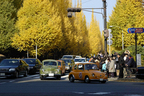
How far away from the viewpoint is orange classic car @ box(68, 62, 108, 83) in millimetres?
20281

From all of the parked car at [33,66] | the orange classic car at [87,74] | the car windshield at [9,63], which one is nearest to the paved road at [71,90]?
the orange classic car at [87,74]

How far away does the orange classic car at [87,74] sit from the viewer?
20.3 m

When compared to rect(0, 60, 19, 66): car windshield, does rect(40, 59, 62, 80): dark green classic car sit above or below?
below

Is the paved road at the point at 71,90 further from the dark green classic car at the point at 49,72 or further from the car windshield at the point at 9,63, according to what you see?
the car windshield at the point at 9,63

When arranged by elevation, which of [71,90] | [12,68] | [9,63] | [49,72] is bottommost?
[71,90]

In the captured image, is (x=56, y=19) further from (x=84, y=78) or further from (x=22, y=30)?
(x=84, y=78)

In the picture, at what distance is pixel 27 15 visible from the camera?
164 feet

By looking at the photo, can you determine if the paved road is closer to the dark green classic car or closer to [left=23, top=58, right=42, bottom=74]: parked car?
the dark green classic car

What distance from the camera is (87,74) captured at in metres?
20.6

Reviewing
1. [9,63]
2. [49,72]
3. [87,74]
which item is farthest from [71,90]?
[9,63]

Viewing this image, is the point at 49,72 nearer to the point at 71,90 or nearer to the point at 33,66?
the point at 33,66

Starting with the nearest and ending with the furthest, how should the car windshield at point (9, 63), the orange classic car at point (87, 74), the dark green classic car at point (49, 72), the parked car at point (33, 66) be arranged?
1. the orange classic car at point (87, 74)
2. the dark green classic car at point (49, 72)
3. the car windshield at point (9, 63)
4. the parked car at point (33, 66)

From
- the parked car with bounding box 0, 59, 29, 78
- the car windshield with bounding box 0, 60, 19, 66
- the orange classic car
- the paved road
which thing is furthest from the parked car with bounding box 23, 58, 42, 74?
the paved road

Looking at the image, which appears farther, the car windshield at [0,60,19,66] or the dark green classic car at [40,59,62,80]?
the car windshield at [0,60,19,66]
